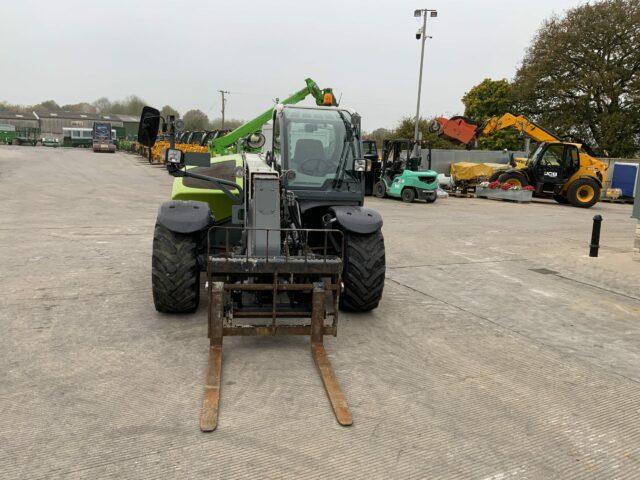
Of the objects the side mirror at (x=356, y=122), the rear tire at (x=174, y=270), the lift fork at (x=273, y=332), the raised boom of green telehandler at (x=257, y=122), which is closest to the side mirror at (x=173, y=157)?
the rear tire at (x=174, y=270)

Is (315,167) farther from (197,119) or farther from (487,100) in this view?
(197,119)

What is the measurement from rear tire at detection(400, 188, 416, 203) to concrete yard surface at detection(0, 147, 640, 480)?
11.7 metres

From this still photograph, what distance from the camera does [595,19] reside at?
31.4 meters

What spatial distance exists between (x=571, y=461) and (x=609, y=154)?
34.6 meters

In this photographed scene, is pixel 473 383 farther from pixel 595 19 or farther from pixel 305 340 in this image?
pixel 595 19

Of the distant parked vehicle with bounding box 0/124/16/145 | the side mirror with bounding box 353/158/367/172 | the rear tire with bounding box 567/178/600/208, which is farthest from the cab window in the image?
the distant parked vehicle with bounding box 0/124/16/145

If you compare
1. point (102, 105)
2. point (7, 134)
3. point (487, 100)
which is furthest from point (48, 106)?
point (487, 100)

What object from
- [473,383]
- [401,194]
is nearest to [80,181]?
[401,194]

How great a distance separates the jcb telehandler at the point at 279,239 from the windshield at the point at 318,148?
12 millimetres

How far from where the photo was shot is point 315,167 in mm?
6289

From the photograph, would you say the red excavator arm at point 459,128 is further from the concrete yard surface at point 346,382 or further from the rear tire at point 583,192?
the concrete yard surface at point 346,382

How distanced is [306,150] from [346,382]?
3.06 meters

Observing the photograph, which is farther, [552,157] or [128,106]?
[128,106]

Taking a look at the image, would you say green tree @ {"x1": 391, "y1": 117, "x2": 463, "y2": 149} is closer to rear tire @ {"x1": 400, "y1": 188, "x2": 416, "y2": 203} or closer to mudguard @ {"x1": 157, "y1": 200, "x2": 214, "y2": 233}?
rear tire @ {"x1": 400, "y1": 188, "x2": 416, "y2": 203}
